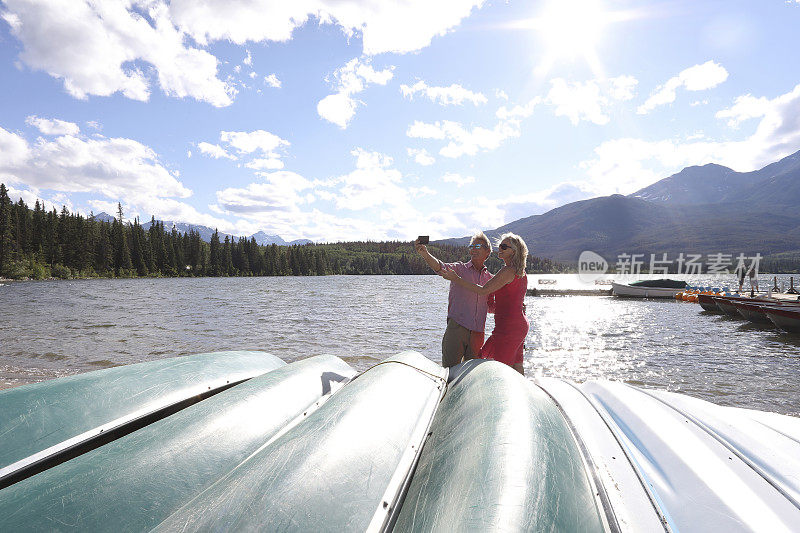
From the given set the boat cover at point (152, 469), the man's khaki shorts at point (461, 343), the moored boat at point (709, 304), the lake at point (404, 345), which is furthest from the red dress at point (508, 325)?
the moored boat at point (709, 304)

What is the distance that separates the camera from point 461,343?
4.49 m

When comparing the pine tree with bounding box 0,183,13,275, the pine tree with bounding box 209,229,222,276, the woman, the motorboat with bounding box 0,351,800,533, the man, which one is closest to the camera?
the motorboat with bounding box 0,351,800,533

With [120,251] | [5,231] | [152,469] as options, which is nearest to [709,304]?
[152,469]

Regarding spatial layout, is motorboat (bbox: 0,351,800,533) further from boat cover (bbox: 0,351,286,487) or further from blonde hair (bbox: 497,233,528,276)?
blonde hair (bbox: 497,233,528,276)

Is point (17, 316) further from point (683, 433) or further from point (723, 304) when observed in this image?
point (723, 304)

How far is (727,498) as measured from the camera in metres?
1.80

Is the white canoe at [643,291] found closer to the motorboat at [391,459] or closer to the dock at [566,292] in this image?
the dock at [566,292]

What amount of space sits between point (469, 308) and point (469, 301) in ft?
0.27

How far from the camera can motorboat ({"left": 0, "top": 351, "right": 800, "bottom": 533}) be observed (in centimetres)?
162

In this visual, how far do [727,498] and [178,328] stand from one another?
19.0 metres

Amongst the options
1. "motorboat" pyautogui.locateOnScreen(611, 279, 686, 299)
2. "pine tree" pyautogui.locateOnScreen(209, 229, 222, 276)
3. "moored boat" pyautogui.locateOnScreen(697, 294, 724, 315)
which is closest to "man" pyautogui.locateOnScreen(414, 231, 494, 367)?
"moored boat" pyautogui.locateOnScreen(697, 294, 724, 315)

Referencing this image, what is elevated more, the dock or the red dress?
the red dress

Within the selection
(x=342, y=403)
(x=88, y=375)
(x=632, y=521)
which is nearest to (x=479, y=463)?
(x=632, y=521)

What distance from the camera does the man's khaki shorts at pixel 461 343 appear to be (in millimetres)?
4492
